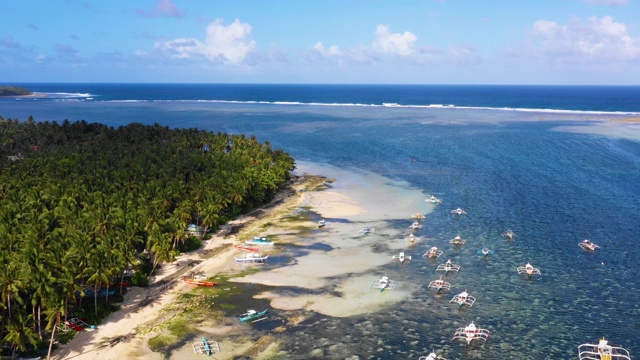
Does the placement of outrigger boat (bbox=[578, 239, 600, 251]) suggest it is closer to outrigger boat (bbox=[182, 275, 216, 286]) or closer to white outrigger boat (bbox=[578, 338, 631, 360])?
white outrigger boat (bbox=[578, 338, 631, 360])

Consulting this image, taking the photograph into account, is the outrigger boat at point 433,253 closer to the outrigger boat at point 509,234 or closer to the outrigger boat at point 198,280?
the outrigger boat at point 509,234

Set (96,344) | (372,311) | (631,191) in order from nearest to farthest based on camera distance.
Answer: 1. (96,344)
2. (372,311)
3. (631,191)

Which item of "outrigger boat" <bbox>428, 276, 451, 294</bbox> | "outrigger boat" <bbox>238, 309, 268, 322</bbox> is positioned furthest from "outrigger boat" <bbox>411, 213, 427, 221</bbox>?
"outrigger boat" <bbox>238, 309, 268, 322</bbox>

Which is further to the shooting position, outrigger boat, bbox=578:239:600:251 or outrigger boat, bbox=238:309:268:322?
outrigger boat, bbox=578:239:600:251

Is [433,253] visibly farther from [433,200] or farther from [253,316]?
[253,316]

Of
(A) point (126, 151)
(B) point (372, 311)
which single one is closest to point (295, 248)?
(B) point (372, 311)

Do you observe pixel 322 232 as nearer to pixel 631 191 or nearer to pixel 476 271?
pixel 476 271

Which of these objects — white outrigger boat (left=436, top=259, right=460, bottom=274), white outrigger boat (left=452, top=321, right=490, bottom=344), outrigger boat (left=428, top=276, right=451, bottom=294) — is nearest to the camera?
white outrigger boat (left=452, top=321, right=490, bottom=344)
